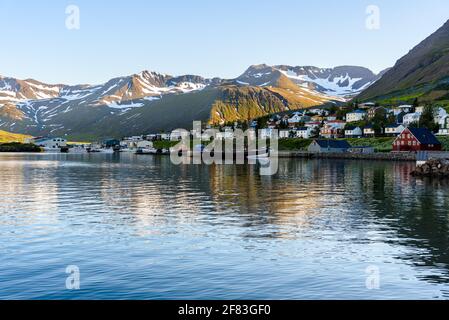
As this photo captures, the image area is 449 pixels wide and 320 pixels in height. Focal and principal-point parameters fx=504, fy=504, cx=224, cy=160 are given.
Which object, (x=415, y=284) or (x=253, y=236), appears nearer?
(x=415, y=284)

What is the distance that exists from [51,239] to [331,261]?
21.2 m

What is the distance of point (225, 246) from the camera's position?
36031 mm

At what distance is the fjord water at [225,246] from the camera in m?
26.2

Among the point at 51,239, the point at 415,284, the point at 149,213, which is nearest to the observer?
the point at 415,284

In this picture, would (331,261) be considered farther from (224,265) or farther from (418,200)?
(418,200)

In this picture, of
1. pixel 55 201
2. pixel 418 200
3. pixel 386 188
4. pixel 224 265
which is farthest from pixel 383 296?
pixel 386 188

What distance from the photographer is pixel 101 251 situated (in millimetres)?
34562
